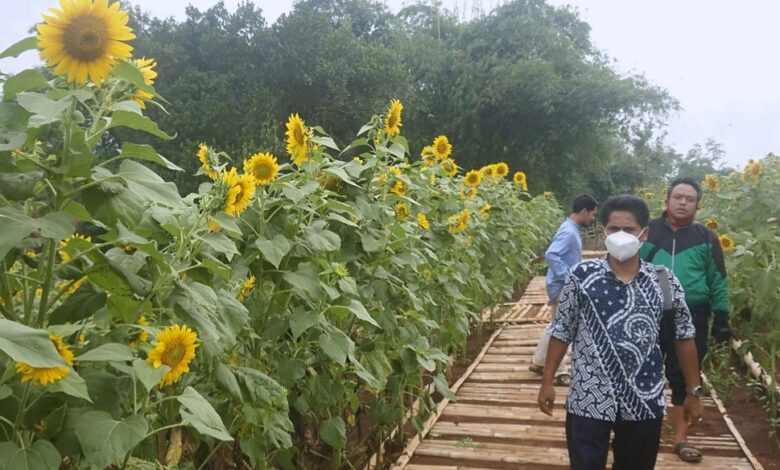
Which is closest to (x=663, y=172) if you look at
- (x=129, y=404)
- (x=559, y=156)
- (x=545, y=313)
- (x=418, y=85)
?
(x=559, y=156)

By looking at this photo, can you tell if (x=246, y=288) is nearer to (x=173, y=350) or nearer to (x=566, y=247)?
(x=173, y=350)

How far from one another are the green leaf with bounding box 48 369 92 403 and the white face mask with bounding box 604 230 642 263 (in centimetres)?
161

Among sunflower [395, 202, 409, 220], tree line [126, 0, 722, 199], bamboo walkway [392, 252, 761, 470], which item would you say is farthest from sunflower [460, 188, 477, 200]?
tree line [126, 0, 722, 199]

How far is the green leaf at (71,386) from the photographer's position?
39.9 inches

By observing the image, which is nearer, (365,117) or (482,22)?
(365,117)

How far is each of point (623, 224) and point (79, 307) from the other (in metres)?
1.66

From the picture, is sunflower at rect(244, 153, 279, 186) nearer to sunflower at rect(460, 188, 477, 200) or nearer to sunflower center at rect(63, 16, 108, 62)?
sunflower center at rect(63, 16, 108, 62)

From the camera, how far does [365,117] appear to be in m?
19.8

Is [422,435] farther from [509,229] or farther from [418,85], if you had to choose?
[418,85]

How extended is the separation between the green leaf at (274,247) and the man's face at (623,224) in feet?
3.41

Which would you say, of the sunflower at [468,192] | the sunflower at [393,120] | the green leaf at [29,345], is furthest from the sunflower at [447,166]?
the green leaf at [29,345]

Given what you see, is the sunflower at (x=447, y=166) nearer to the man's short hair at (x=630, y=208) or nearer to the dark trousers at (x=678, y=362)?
the dark trousers at (x=678, y=362)

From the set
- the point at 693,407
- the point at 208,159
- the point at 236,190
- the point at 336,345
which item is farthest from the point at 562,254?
the point at 236,190

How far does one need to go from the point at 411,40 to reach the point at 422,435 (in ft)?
71.6
